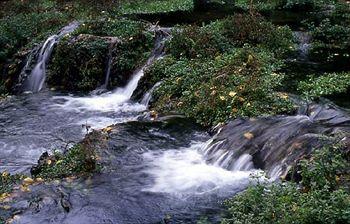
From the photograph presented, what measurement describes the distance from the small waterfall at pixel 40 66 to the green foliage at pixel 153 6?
19.4 feet

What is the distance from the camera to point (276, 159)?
9.29 metres

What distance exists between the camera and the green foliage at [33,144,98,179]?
31.4 feet

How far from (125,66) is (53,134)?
15.5ft

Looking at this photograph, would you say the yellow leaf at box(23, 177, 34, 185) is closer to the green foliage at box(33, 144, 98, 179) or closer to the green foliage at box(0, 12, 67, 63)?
the green foliage at box(33, 144, 98, 179)

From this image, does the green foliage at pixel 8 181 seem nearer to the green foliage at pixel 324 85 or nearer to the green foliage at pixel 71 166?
the green foliage at pixel 71 166

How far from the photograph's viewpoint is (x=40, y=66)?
18.6m

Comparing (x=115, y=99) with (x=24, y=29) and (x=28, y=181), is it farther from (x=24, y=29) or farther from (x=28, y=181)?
(x=24, y=29)

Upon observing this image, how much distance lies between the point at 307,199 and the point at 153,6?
66.0 feet

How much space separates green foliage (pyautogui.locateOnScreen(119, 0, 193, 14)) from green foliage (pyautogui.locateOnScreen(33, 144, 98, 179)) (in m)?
15.3

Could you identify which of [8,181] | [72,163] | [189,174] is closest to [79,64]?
[72,163]

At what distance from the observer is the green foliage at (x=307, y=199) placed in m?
6.33

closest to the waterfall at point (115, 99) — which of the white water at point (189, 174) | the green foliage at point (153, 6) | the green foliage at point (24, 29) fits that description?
the white water at point (189, 174)

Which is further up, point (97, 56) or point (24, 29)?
point (24, 29)

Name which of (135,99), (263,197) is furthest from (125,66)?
(263,197)
